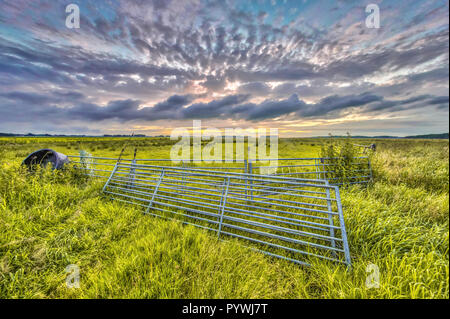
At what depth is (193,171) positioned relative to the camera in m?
4.52

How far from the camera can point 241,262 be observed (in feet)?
8.25

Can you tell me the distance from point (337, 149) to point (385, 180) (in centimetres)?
223

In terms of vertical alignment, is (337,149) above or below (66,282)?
above

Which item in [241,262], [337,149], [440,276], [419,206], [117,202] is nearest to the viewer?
[440,276]

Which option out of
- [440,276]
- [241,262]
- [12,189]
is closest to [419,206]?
[440,276]
